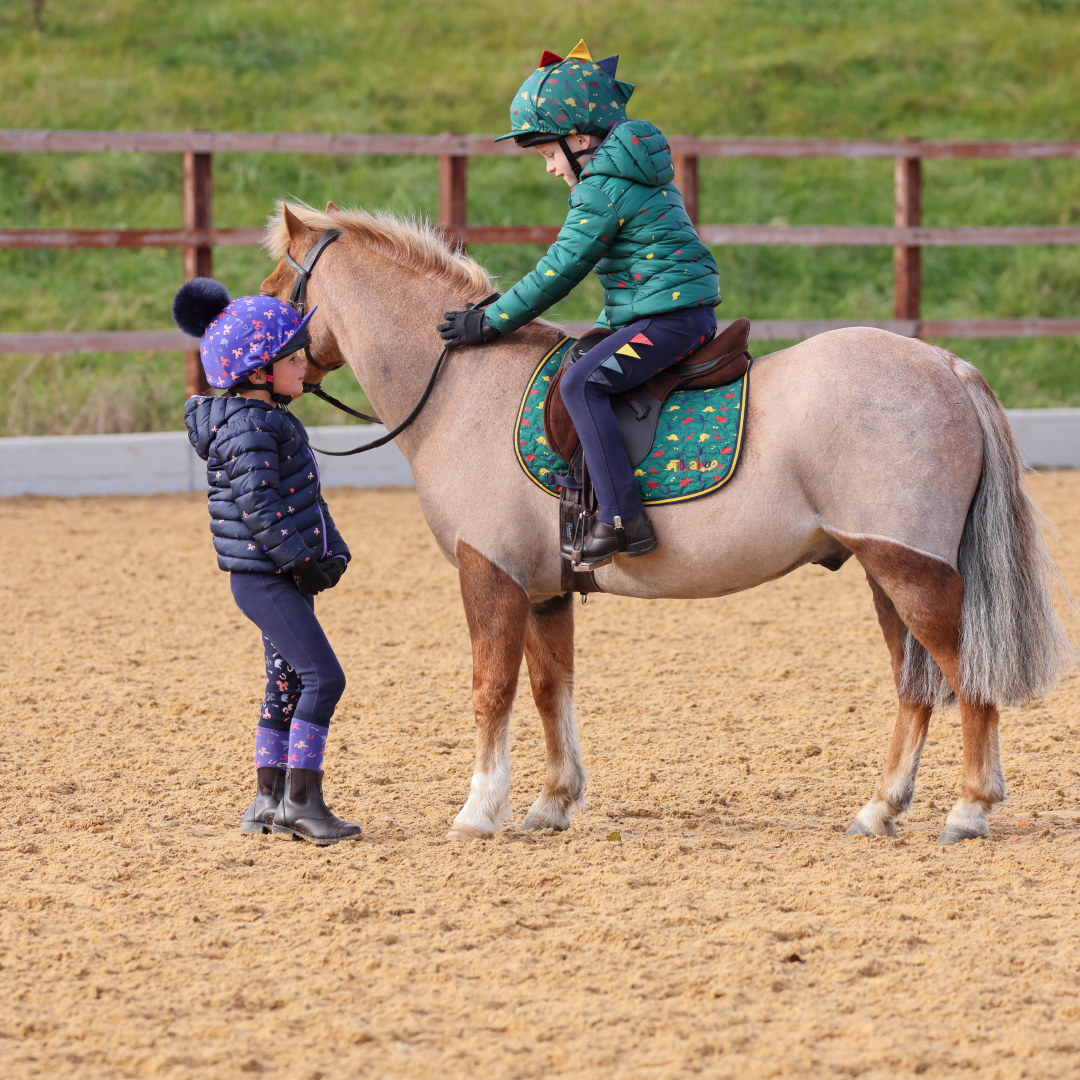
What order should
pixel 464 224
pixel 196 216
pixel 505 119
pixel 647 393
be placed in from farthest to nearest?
1. pixel 505 119
2. pixel 464 224
3. pixel 196 216
4. pixel 647 393

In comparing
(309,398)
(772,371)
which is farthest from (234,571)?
(309,398)

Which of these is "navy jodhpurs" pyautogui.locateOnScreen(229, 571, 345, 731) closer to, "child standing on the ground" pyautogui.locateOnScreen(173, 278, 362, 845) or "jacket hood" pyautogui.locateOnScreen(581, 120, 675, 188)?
"child standing on the ground" pyautogui.locateOnScreen(173, 278, 362, 845)

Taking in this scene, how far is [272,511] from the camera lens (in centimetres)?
354

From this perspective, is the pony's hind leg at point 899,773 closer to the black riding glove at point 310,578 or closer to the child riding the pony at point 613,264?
the child riding the pony at point 613,264


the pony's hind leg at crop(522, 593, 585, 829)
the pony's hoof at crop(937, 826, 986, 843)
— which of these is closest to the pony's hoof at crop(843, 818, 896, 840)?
the pony's hoof at crop(937, 826, 986, 843)

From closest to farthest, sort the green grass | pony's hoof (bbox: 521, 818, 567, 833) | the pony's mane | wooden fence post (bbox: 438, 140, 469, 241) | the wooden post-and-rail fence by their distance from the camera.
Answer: pony's hoof (bbox: 521, 818, 567, 833), the pony's mane, the wooden post-and-rail fence, wooden fence post (bbox: 438, 140, 469, 241), the green grass

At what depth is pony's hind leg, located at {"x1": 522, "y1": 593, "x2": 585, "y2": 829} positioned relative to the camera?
3883 millimetres

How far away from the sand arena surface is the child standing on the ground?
0.74 feet

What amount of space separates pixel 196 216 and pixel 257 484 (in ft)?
22.4

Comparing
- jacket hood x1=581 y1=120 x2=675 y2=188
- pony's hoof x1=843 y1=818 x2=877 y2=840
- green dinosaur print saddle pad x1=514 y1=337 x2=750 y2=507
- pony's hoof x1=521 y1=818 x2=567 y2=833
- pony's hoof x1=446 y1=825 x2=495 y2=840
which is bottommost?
pony's hoof x1=521 y1=818 x2=567 y2=833

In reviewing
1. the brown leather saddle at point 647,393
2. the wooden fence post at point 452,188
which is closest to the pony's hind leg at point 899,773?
the brown leather saddle at point 647,393

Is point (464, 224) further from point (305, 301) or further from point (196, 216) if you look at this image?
point (305, 301)

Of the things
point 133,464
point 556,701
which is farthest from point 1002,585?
point 133,464

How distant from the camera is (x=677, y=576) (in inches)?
144
